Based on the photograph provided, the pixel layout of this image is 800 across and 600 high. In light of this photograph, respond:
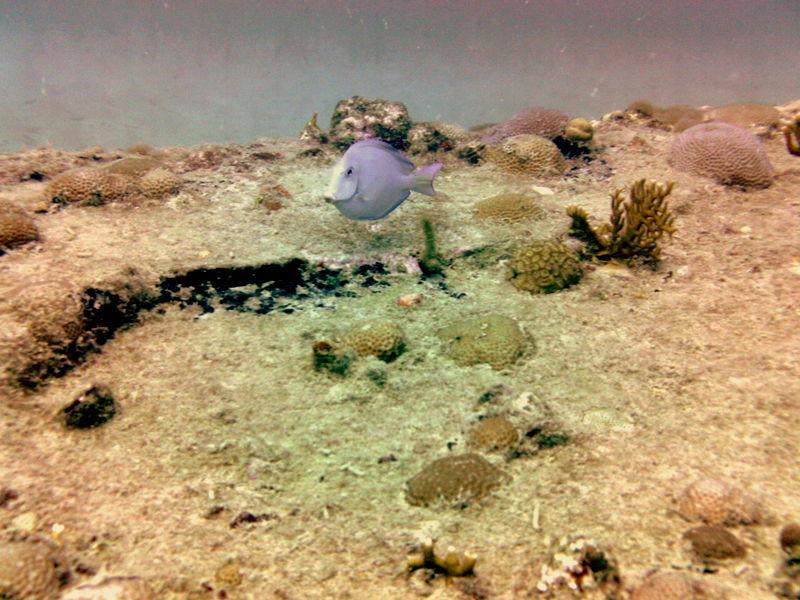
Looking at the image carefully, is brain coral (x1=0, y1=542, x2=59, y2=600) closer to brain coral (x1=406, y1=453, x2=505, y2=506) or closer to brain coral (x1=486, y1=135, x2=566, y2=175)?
brain coral (x1=406, y1=453, x2=505, y2=506)

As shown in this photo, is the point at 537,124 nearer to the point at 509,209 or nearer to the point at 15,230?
the point at 509,209

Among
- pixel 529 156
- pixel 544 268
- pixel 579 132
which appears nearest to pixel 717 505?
pixel 544 268

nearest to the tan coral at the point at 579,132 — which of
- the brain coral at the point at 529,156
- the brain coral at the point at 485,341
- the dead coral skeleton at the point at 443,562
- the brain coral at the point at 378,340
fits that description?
the brain coral at the point at 529,156

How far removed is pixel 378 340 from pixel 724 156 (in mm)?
5734

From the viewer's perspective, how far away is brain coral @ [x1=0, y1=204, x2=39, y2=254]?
444cm

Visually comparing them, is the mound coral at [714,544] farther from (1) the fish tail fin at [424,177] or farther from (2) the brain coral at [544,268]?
(1) the fish tail fin at [424,177]

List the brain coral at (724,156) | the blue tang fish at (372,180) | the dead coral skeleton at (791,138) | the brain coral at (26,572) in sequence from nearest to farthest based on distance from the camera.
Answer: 1. the brain coral at (26,572)
2. the blue tang fish at (372,180)
3. the brain coral at (724,156)
4. the dead coral skeleton at (791,138)

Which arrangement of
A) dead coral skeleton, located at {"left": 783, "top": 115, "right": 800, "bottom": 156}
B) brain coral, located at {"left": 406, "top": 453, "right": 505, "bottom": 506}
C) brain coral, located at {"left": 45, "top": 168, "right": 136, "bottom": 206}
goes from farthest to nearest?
dead coral skeleton, located at {"left": 783, "top": 115, "right": 800, "bottom": 156}, brain coral, located at {"left": 45, "top": 168, "right": 136, "bottom": 206}, brain coral, located at {"left": 406, "top": 453, "right": 505, "bottom": 506}

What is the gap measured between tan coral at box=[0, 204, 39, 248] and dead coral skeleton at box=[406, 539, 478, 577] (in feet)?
15.7

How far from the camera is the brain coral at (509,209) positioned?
19.5 ft

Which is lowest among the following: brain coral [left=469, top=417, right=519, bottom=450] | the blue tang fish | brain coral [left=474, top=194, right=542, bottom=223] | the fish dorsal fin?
brain coral [left=469, top=417, right=519, bottom=450]

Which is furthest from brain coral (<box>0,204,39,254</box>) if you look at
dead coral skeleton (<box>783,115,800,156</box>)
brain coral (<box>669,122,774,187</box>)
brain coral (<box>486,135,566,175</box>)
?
dead coral skeleton (<box>783,115,800,156</box>)

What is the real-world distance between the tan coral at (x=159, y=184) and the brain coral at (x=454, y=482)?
5248 mm

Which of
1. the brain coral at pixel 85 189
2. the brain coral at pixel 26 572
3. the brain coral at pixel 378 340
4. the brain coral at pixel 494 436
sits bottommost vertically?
the brain coral at pixel 26 572
